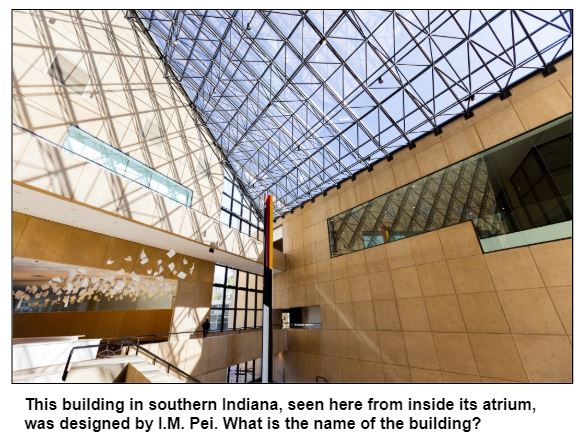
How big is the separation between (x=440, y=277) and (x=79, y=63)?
1989 centimetres

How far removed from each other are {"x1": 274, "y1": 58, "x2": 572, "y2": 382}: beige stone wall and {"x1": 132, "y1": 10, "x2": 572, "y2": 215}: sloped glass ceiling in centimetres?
122

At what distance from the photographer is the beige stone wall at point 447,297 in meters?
9.25

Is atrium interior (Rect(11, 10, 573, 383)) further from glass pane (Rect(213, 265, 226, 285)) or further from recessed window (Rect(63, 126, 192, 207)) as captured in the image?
glass pane (Rect(213, 265, 226, 285))

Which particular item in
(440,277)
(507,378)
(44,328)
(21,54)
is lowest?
(507,378)

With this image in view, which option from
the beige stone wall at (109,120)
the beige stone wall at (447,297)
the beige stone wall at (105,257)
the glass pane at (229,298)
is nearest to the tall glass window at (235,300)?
the glass pane at (229,298)

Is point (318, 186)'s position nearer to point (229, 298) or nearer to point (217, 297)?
point (229, 298)

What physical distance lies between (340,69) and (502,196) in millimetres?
9831

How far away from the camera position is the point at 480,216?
1142 cm

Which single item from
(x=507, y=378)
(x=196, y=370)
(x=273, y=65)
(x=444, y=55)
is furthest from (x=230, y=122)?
(x=507, y=378)

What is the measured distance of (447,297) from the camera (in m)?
11.6

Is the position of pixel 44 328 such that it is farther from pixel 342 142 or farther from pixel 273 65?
pixel 342 142

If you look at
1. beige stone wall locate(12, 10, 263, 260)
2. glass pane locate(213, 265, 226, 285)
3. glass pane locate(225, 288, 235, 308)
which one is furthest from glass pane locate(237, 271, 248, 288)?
beige stone wall locate(12, 10, 263, 260)

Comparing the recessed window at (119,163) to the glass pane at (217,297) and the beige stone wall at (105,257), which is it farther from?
the glass pane at (217,297)
